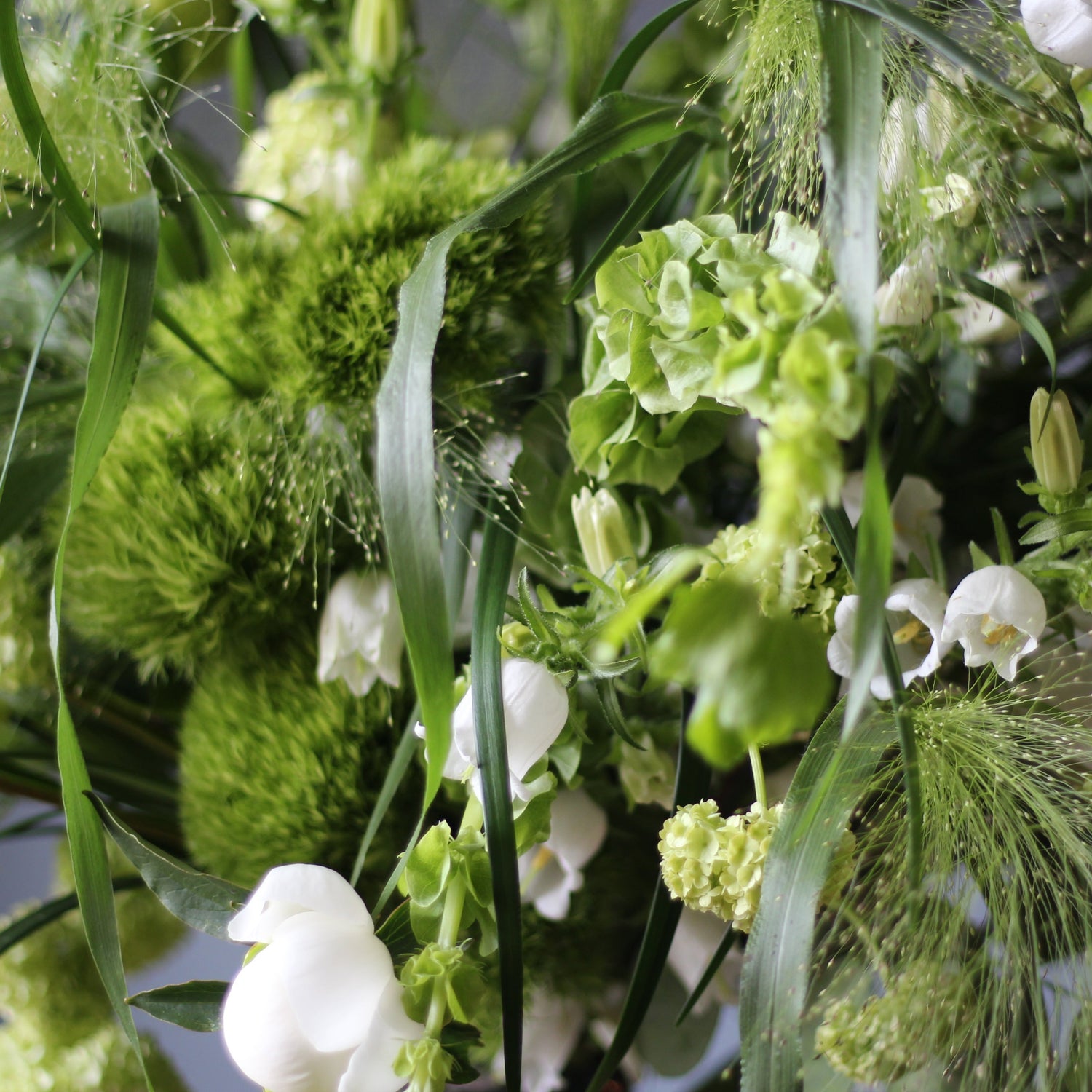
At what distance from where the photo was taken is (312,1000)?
0.25 meters

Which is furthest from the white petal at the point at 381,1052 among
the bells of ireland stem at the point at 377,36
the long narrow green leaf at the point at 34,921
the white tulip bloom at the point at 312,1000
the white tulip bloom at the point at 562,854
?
the bells of ireland stem at the point at 377,36

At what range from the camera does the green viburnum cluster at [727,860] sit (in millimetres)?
260

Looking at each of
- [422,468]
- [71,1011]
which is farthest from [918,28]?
[71,1011]

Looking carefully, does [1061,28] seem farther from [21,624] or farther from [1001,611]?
[21,624]

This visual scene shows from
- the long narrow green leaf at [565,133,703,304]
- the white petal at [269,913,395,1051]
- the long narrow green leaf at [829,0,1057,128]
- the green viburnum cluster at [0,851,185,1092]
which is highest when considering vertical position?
the long narrow green leaf at [829,0,1057,128]

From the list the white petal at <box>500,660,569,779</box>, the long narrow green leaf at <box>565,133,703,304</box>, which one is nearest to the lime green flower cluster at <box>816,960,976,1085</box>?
the white petal at <box>500,660,569,779</box>

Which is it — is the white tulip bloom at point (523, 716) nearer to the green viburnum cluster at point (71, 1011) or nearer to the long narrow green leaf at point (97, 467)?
the long narrow green leaf at point (97, 467)

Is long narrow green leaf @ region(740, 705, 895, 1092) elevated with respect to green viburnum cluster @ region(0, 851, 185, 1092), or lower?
elevated

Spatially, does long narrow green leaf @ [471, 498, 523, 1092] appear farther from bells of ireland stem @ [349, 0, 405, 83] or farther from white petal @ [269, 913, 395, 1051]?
bells of ireland stem @ [349, 0, 405, 83]

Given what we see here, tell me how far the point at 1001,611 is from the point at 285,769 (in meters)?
0.26

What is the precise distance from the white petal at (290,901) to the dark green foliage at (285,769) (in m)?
0.11

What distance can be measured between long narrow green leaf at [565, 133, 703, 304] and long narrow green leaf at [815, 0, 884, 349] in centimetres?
8

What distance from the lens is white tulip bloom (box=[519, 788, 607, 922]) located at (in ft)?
1.21

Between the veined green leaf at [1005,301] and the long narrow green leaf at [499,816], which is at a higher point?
the veined green leaf at [1005,301]
